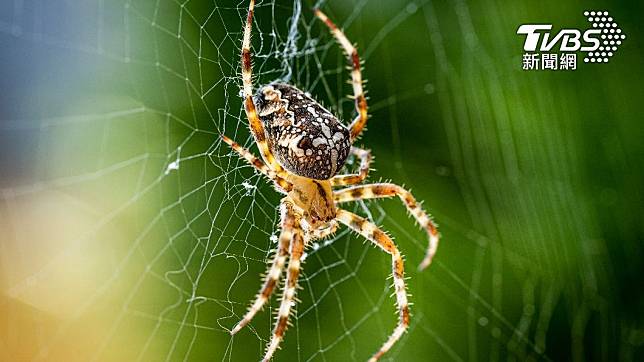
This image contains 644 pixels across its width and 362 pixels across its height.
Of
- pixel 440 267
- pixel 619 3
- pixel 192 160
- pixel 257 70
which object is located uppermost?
pixel 619 3

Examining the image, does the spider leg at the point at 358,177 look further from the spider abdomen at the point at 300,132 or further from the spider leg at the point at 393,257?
the spider abdomen at the point at 300,132

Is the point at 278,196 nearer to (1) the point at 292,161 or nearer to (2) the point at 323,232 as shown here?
(2) the point at 323,232

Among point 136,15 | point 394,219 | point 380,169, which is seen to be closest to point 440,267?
point 394,219

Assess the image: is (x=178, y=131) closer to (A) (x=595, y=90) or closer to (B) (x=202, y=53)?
(B) (x=202, y=53)

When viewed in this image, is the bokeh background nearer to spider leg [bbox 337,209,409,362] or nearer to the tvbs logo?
the tvbs logo

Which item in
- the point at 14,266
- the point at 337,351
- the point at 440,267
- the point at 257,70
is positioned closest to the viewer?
the point at 14,266

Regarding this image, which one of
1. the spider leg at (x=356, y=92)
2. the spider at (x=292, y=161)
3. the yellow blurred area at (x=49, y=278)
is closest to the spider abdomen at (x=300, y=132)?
the spider at (x=292, y=161)

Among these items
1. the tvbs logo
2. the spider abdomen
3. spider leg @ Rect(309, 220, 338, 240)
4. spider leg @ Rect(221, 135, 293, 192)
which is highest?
the tvbs logo

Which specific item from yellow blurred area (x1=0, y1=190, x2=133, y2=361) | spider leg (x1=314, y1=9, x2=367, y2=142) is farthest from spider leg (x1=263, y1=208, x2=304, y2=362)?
yellow blurred area (x1=0, y1=190, x2=133, y2=361)
